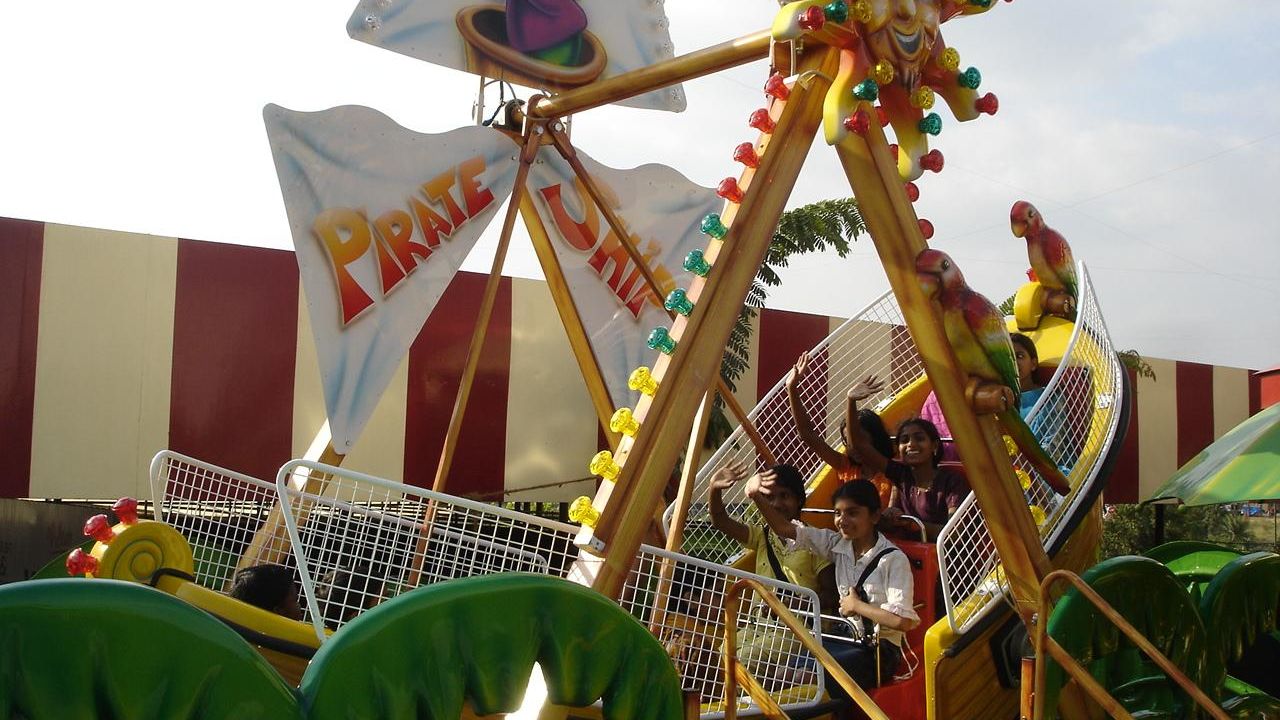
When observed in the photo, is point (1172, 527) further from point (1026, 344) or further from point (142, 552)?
point (142, 552)

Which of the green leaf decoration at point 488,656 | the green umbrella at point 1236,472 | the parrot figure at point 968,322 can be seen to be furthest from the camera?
the green umbrella at point 1236,472

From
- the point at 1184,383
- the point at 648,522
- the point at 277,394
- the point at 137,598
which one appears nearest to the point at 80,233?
the point at 277,394

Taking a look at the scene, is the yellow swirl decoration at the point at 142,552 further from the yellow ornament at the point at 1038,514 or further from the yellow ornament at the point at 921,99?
the yellow ornament at the point at 1038,514

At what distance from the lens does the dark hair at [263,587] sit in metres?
3.21

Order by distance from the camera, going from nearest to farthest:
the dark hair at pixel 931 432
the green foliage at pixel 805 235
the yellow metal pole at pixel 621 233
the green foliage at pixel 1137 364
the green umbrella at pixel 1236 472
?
the dark hair at pixel 931 432 → the yellow metal pole at pixel 621 233 → the green umbrella at pixel 1236 472 → the green foliage at pixel 805 235 → the green foliage at pixel 1137 364

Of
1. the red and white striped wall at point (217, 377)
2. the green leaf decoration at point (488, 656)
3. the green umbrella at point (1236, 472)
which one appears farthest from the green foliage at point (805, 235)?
the green leaf decoration at point (488, 656)

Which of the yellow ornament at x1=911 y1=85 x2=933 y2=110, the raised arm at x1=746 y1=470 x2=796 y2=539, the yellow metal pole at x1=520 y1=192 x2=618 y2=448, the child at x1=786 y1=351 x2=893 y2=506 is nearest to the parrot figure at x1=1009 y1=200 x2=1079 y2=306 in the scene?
the child at x1=786 y1=351 x2=893 y2=506

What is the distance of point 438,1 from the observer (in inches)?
193

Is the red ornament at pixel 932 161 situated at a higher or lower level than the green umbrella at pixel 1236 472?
higher

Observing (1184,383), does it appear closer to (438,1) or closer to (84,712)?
(438,1)

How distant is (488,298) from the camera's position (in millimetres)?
4605

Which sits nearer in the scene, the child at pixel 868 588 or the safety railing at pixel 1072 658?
the safety railing at pixel 1072 658

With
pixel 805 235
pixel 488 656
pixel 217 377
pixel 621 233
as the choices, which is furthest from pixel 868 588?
pixel 805 235

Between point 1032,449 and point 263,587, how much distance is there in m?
2.44
